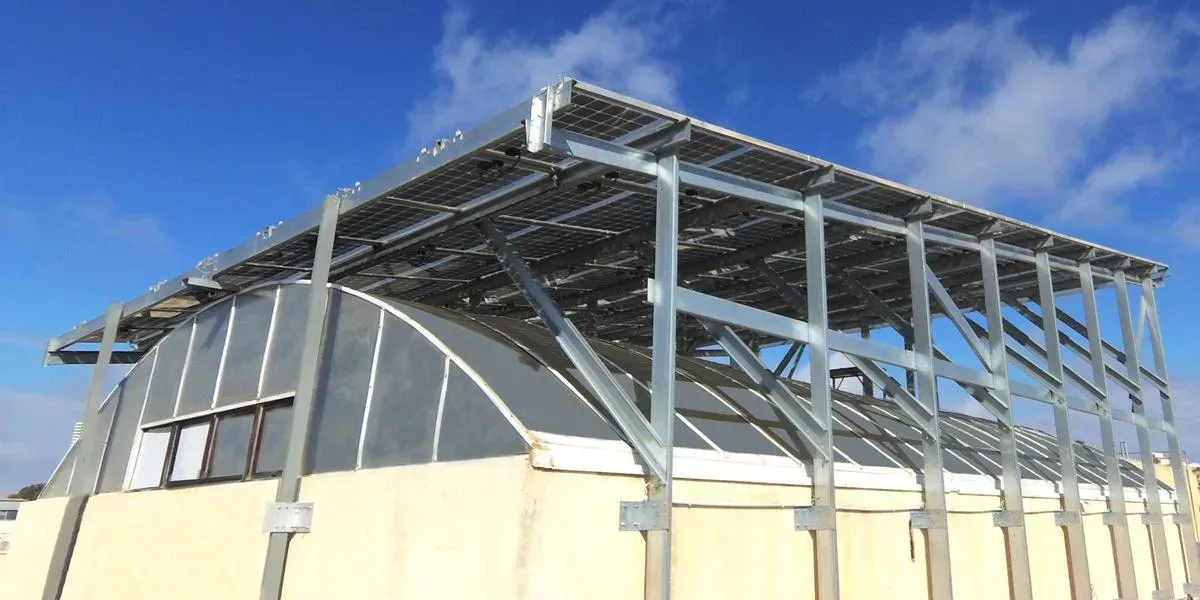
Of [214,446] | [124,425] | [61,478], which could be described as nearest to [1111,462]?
[214,446]

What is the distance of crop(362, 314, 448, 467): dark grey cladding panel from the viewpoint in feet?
31.6

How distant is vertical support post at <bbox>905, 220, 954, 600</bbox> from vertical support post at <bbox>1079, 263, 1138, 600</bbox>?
5349mm

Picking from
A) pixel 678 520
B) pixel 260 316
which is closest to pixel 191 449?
pixel 260 316

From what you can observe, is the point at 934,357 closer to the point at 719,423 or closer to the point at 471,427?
the point at 719,423

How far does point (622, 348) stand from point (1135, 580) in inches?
418

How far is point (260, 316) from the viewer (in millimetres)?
13211

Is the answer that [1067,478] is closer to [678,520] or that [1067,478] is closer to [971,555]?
[971,555]

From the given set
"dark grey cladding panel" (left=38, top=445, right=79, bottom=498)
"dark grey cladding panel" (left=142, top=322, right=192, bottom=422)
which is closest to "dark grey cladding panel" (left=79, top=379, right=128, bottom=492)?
"dark grey cladding panel" (left=38, top=445, right=79, bottom=498)

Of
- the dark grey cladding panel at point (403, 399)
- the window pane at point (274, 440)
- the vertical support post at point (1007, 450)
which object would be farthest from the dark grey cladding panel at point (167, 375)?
the vertical support post at point (1007, 450)

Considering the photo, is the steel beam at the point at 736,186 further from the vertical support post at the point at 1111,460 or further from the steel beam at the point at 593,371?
the vertical support post at the point at 1111,460

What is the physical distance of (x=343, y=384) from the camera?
1116 centimetres

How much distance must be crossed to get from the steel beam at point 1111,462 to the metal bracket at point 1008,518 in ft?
12.9

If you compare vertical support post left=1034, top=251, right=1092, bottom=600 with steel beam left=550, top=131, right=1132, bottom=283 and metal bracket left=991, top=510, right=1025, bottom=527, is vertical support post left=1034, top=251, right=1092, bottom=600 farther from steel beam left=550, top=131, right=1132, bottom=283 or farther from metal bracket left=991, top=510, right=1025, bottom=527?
metal bracket left=991, top=510, right=1025, bottom=527

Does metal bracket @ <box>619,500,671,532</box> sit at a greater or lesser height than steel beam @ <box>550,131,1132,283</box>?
lesser
